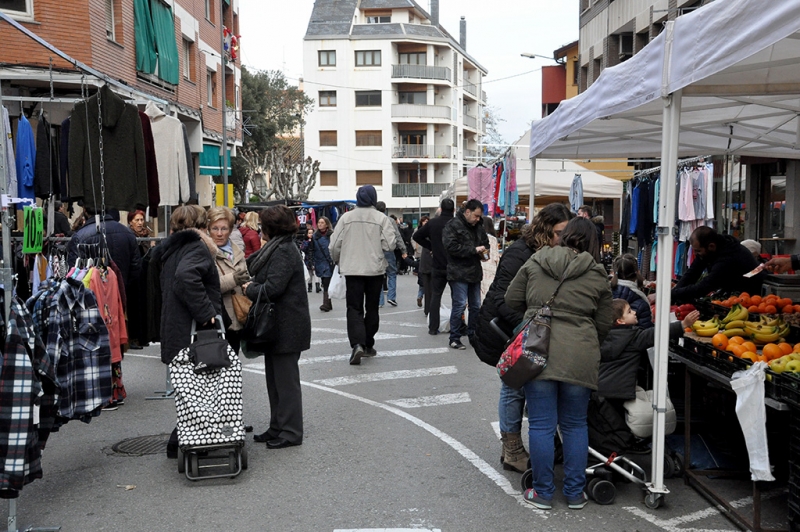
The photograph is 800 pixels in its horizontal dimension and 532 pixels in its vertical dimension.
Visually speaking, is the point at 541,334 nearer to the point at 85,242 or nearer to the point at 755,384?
the point at 755,384

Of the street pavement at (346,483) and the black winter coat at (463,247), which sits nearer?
the street pavement at (346,483)

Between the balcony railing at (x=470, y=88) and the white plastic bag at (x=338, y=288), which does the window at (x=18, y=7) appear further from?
the balcony railing at (x=470, y=88)

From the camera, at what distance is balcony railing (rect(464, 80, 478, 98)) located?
76156mm

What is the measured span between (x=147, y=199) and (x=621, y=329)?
15.5ft

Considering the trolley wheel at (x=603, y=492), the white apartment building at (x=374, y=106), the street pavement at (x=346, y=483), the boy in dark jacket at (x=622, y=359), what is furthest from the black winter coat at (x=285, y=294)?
the white apartment building at (x=374, y=106)

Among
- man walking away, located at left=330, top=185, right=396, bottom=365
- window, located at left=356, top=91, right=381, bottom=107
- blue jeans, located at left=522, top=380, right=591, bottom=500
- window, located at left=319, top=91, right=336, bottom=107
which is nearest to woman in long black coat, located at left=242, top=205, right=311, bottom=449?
blue jeans, located at left=522, top=380, right=591, bottom=500

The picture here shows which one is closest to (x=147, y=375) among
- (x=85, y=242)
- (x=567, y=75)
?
(x=85, y=242)

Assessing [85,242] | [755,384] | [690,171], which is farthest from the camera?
[690,171]

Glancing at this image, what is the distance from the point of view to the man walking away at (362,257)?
10078 mm

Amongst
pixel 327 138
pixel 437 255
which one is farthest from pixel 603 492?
pixel 327 138

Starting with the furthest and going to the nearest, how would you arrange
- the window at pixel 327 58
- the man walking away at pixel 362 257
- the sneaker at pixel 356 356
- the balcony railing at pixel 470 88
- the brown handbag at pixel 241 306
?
the balcony railing at pixel 470 88, the window at pixel 327 58, the sneaker at pixel 356 356, the man walking away at pixel 362 257, the brown handbag at pixel 241 306

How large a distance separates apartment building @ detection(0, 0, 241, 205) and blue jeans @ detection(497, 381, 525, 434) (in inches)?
170

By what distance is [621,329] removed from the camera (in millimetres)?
5664

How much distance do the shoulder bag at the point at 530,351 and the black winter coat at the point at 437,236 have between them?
21.9ft
